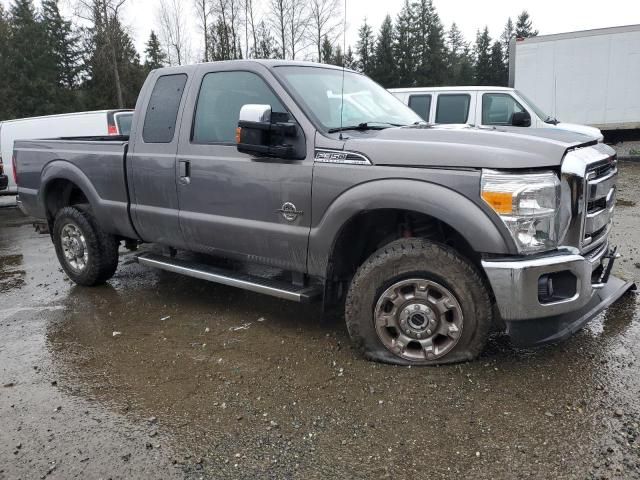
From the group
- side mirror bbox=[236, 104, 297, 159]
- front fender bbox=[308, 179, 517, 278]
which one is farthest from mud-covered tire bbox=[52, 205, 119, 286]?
front fender bbox=[308, 179, 517, 278]

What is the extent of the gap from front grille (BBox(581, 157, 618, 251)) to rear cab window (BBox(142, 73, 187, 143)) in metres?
3.09

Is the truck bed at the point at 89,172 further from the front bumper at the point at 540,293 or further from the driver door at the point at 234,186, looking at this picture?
the front bumper at the point at 540,293

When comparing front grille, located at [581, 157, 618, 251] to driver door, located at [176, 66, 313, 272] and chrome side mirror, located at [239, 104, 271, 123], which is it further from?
chrome side mirror, located at [239, 104, 271, 123]

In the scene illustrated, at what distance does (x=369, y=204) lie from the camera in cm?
324

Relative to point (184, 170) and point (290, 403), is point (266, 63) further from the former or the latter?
point (290, 403)

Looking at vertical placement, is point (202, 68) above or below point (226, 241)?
above

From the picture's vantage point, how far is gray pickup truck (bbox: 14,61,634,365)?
291 centimetres

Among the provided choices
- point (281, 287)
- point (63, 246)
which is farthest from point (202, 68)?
point (63, 246)

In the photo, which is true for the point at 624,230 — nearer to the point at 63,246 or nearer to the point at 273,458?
the point at 273,458

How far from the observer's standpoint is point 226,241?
13.3ft

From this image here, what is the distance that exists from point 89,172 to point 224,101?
1.71 metres

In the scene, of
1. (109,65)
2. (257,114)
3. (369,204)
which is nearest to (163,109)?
(257,114)

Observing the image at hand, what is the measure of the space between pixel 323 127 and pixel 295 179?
401 mm

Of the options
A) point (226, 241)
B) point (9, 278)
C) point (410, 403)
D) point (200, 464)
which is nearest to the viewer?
point (200, 464)
